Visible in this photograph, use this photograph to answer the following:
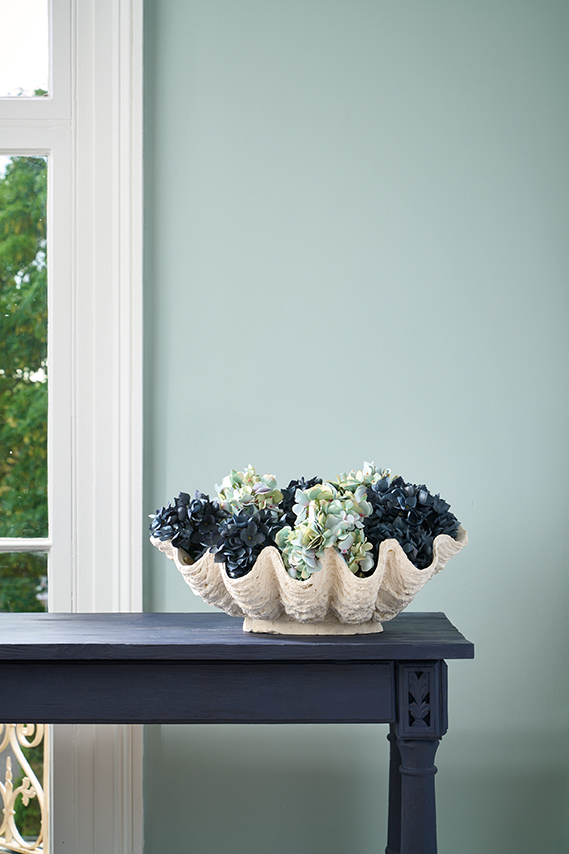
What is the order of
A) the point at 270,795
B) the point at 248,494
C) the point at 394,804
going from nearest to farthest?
the point at 248,494 < the point at 394,804 < the point at 270,795

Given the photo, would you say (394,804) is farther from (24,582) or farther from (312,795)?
(24,582)

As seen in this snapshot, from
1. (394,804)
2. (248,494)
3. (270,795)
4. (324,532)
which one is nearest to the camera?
Answer: (324,532)

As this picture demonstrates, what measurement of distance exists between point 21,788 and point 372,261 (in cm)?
134

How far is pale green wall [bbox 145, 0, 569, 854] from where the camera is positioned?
1449 millimetres

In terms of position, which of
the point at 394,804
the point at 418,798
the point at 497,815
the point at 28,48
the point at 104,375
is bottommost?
the point at 497,815

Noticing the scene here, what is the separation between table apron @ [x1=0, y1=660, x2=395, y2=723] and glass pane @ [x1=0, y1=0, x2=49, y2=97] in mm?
1194

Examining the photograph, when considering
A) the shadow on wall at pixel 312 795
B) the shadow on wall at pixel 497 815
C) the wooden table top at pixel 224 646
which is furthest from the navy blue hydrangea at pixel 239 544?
the shadow on wall at pixel 497 815

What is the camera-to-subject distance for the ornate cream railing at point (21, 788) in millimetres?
1480

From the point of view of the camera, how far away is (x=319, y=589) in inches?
39.4

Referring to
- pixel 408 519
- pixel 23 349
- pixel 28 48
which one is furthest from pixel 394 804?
pixel 28 48

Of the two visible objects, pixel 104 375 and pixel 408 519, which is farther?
pixel 104 375

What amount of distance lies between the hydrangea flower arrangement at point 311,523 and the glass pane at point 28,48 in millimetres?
1025

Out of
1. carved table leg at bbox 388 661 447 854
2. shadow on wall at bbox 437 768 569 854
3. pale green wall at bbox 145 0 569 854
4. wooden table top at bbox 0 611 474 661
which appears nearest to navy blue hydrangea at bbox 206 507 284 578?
wooden table top at bbox 0 611 474 661

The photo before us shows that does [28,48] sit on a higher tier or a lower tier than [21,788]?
higher
